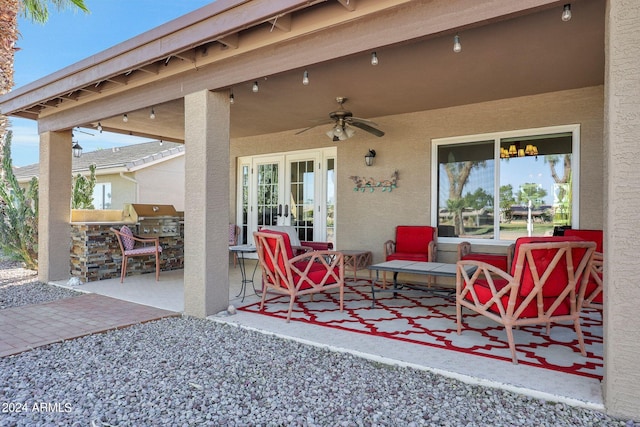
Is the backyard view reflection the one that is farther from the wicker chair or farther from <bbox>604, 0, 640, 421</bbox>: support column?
the wicker chair

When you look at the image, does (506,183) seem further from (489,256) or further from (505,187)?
(489,256)

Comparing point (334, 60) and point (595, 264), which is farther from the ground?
point (334, 60)

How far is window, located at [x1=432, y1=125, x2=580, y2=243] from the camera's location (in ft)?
18.7

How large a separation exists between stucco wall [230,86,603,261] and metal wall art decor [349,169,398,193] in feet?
0.26

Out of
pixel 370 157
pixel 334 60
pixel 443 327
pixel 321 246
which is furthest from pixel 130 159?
pixel 443 327

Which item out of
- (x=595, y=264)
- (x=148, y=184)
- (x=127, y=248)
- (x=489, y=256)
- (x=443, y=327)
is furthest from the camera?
(x=148, y=184)

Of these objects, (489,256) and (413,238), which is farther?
(413,238)

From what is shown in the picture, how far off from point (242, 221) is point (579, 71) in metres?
6.88

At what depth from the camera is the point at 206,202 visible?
14.1 feet

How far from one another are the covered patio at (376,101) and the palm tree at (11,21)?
75.6 inches

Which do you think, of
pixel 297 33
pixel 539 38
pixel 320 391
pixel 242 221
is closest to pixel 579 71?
pixel 539 38

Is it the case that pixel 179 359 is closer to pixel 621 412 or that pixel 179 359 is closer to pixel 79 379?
pixel 79 379

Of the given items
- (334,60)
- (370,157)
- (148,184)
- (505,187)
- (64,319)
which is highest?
(334,60)

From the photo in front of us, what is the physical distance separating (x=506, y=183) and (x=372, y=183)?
7.19ft
